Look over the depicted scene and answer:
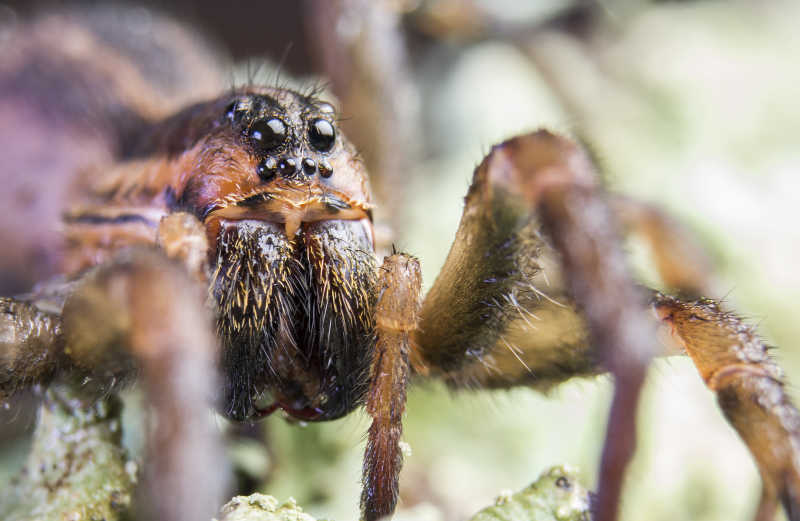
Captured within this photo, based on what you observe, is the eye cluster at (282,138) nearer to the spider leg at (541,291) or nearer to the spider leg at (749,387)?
the spider leg at (541,291)

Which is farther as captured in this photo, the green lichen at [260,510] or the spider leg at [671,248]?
the spider leg at [671,248]

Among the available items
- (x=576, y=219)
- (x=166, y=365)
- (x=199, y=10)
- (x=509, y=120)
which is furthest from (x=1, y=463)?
(x=199, y=10)

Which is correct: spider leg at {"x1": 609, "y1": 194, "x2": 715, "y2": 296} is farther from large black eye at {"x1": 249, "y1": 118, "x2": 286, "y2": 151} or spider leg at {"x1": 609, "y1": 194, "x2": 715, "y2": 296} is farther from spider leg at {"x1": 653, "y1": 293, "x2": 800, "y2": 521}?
large black eye at {"x1": 249, "y1": 118, "x2": 286, "y2": 151}

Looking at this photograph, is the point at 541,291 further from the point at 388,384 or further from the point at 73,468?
the point at 73,468

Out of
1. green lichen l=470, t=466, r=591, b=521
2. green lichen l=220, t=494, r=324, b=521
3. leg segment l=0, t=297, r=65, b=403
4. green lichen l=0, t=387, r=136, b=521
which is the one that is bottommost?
green lichen l=220, t=494, r=324, b=521

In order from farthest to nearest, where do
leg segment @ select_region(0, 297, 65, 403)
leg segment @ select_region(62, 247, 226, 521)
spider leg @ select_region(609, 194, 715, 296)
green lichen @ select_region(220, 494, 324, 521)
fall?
spider leg @ select_region(609, 194, 715, 296), leg segment @ select_region(0, 297, 65, 403), green lichen @ select_region(220, 494, 324, 521), leg segment @ select_region(62, 247, 226, 521)

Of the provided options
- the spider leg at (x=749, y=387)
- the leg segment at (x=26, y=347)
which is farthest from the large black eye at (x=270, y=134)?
the spider leg at (x=749, y=387)

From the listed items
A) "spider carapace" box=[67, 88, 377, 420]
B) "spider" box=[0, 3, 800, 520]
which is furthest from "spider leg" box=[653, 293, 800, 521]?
"spider carapace" box=[67, 88, 377, 420]
